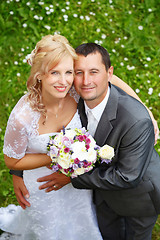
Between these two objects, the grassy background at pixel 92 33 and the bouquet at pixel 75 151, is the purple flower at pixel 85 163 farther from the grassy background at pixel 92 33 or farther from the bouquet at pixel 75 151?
the grassy background at pixel 92 33

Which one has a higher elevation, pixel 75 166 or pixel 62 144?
pixel 62 144

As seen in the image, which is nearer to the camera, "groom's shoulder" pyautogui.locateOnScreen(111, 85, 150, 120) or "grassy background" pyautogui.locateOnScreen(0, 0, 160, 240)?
"groom's shoulder" pyautogui.locateOnScreen(111, 85, 150, 120)

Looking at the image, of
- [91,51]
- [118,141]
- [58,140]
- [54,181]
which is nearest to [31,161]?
[54,181]

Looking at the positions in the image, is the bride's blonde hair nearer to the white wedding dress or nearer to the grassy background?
the white wedding dress

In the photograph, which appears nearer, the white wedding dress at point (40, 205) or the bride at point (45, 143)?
the bride at point (45, 143)

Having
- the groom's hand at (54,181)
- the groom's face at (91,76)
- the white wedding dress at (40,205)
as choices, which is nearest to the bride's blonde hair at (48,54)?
the groom's face at (91,76)

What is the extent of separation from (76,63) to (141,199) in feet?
5.65

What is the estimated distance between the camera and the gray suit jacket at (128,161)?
3188 mm

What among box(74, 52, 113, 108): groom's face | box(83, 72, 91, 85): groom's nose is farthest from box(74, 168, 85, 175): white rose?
box(83, 72, 91, 85): groom's nose

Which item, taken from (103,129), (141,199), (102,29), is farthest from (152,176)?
(102,29)

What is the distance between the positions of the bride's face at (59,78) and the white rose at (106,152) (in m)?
0.71

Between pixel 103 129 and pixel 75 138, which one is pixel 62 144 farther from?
pixel 103 129

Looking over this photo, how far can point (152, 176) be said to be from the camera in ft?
11.5

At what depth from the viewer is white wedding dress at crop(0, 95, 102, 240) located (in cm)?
334
